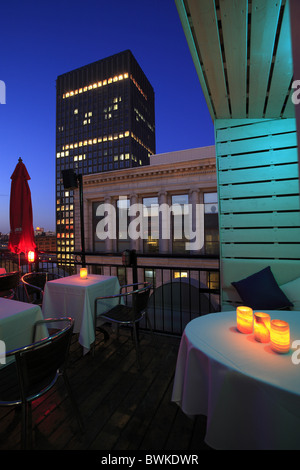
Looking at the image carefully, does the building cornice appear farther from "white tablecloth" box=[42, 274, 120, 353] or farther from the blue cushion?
"white tablecloth" box=[42, 274, 120, 353]

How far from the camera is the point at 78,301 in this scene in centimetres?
303

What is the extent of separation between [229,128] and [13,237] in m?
5.00

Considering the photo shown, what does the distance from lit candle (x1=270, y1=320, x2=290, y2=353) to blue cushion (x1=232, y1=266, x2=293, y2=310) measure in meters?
1.95

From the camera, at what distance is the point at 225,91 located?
3008 mm

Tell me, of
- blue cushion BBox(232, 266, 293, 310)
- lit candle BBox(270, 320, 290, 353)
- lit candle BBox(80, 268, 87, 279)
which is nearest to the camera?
lit candle BBox(270, 320, 290, 353)

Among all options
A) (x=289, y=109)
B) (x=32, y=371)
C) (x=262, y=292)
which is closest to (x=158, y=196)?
(x=289, y=109)

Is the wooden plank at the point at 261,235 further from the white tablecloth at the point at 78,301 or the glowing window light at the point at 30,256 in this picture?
the glowing window light at the point at 30,256

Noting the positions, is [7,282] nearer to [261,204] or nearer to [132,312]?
[132,312]

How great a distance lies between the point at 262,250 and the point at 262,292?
0.85 metres

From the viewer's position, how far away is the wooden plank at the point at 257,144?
358 centimetres

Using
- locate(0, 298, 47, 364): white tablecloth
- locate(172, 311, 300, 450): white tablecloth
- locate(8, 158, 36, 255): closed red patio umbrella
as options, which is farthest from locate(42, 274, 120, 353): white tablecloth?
locate(8, 158, 36, 255): closed red patio umbrella

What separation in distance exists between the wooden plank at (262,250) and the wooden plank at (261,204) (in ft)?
2.07

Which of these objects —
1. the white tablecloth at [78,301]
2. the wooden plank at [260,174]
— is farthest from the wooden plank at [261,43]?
the white tablecloth at [78,301]

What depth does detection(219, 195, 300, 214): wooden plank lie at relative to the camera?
359 centimetres
